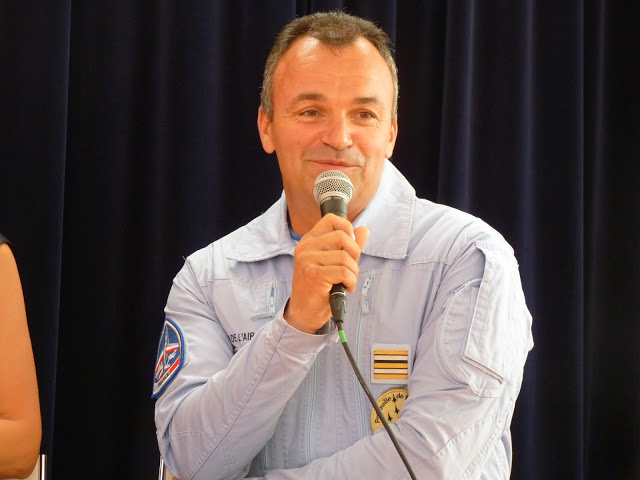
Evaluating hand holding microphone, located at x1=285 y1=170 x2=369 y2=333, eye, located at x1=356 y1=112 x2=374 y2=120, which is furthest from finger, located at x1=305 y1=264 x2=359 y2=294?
eye, located at x1=356 y1=112 x2=374 y2=120

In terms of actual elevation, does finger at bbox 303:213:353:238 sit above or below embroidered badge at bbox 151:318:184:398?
above

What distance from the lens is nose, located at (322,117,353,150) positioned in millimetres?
1667

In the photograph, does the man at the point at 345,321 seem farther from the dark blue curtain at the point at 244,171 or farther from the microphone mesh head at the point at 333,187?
the dark blue curtain at the point at 244,171

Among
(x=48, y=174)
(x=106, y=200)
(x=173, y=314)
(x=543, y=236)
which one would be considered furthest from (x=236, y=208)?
(x=543, y=236)

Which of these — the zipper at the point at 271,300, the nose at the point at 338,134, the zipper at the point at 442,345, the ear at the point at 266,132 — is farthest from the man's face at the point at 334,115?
the zipper at the point at 442,345

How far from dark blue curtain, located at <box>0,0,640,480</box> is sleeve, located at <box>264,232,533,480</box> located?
3.42ft

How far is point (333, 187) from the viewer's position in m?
1.42

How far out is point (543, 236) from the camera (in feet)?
8.77

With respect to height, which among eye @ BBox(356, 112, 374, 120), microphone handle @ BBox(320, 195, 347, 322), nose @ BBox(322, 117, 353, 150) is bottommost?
microphone handle @ BBox(320, 195, 347, 322)

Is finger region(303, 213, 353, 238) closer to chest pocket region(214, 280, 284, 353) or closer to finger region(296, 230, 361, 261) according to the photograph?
finger region(296, 230, 361, 261)

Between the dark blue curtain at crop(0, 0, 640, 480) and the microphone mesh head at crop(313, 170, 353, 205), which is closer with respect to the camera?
the microphone mesh head at crop(313, 170, 353, 205)

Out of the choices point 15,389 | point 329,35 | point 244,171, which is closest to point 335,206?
point 329,35

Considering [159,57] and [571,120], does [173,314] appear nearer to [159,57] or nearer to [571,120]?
[159,57]

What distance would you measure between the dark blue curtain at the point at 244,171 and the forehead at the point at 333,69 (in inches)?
30.7
